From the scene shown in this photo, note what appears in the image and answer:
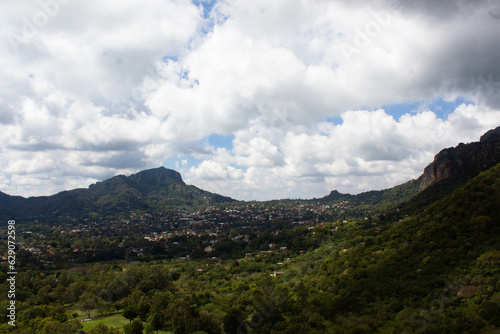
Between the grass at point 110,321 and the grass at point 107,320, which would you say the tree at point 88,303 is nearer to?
the grass at point 107,320

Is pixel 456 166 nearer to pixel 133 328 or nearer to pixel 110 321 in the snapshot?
pixel 133 328

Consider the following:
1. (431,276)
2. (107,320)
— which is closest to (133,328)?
(107,320)

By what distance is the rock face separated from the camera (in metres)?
67.0

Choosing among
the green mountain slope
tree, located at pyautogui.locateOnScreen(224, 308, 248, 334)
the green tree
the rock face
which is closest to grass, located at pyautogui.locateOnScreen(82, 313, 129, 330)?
the green tree

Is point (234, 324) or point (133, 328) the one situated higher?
point (133, 328)

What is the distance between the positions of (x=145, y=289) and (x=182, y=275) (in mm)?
14700

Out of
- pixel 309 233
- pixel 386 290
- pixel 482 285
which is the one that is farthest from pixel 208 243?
pixel 482 285

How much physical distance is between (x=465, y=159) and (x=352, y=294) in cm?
6747

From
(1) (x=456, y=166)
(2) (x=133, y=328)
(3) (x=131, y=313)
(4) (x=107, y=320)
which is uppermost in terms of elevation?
(1) (x=456, y=166)

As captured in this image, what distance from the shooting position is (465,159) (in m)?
75.4

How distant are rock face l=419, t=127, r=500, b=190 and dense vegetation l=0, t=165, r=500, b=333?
97.0 ft

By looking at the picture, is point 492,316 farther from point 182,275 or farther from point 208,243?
point 208,243

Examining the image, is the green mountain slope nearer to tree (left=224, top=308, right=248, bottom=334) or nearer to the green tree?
tree (left=224, top=308, right=248, bottom=334)

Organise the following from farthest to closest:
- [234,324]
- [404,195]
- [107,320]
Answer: [404,195], [107,320], [234,324]
